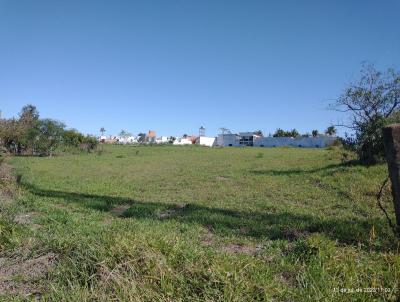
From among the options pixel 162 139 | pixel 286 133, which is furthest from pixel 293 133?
pixel 162 139

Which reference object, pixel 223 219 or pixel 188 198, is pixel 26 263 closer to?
pixel 223 219

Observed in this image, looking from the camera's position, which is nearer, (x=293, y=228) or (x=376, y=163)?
(x=293, y=228)

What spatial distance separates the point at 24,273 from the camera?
3861mm

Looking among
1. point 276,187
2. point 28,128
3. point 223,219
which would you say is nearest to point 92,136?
point 28,128

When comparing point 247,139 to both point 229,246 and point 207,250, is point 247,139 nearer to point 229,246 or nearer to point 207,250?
point 229,246

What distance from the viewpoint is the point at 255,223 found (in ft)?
20.6

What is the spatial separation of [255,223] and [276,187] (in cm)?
482

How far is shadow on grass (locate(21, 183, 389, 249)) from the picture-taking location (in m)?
5.32

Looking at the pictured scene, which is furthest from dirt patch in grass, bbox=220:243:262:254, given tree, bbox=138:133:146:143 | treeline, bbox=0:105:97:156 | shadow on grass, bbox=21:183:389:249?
tree, bbox=138:133:146:143

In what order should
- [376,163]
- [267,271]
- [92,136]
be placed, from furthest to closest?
[92,136], [376,163], [267,271]

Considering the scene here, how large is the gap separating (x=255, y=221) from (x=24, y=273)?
3928 millimetres

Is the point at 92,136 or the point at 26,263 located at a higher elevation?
the point at 92,136

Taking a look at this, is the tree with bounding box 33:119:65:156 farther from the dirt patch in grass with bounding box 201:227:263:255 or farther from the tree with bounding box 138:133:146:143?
the tree with bounding box 138:133:146:143
